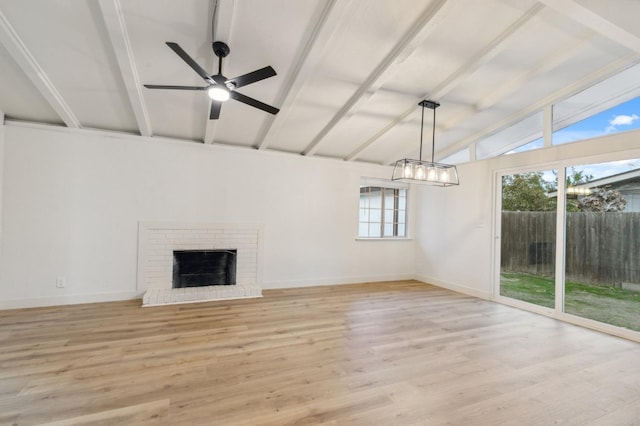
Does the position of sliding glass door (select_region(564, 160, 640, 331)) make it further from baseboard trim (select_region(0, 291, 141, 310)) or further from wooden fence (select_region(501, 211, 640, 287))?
baseboard trim (select_region(0, 291, 141, 310))

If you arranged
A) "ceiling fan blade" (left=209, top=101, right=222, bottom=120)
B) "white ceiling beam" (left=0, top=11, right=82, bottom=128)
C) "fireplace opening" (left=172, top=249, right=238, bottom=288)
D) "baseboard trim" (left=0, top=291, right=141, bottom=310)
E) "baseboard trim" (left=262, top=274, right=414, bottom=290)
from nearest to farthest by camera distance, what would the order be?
1. "white ceiling beam" (left=0, top=11, right=82, bottom=128)
2. "ceiling fan blade" (left=209, top=101, right=222, bottom=120)
3. "baseboard trim" (left=0, top=291, right=141, bottom=310)
4. "fireplace opening" (left=172, top=249, right=238, bottom=288)
5. "baseboard trim" (left=262, top=274, right=414, bottom=290)

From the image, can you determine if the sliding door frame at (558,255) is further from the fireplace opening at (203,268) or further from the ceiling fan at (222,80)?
the fireplace opening at (203,268)

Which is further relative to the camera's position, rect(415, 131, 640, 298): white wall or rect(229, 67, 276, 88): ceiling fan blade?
rect(415, 131, 640, 298): white wall

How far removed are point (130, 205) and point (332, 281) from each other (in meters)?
3.56

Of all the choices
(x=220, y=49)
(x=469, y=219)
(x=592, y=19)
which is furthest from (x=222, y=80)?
(x=469, y=219)

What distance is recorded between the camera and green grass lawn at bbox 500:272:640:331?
10.9ft

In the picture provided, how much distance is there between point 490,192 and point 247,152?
411 cm

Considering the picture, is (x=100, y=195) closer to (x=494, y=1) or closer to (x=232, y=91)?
(x=232, y=91)

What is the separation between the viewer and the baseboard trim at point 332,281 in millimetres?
5090

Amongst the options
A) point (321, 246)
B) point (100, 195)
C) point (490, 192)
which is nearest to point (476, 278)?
point (490, 192)

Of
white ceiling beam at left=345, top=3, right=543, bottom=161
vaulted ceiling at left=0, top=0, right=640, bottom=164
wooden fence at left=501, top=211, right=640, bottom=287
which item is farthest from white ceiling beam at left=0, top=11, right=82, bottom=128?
wooden fence at left=501, top=211, right=640, bottom=287

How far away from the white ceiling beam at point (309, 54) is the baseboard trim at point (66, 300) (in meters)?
3.23

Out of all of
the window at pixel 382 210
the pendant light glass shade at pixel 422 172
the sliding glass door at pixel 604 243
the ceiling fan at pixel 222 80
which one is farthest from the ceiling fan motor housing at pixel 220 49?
the sliding glass door at pixel 604 243

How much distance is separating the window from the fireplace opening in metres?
2.59
